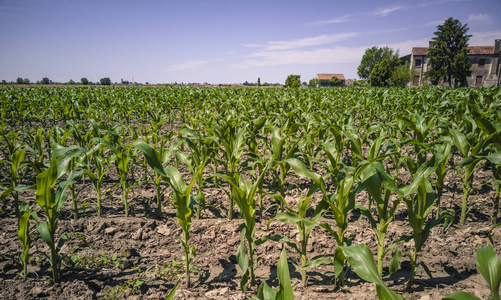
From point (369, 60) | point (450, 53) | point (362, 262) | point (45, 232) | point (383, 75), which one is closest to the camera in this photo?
point (362, 262)

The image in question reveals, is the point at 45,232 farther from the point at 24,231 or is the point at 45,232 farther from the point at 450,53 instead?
the point at 450,53

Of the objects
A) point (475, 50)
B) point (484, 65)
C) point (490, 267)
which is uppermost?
point (475, 50)

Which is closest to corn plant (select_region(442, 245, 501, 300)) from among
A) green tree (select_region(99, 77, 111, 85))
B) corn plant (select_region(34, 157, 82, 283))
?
corn plant (select_region(34, 157, 82, 283))

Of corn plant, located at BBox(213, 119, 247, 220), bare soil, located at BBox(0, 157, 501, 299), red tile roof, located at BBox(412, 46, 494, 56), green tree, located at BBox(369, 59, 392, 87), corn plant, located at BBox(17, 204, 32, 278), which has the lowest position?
bare soil, located at BBox(0, 157, 501, 299)

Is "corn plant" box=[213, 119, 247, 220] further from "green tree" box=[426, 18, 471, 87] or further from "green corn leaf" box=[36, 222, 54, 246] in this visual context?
"green tree" box=[426, 18, 471, 87]

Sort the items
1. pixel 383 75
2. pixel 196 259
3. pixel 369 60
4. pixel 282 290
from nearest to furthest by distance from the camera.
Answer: pixel 282 290, pixel 196 259, pixel 383 75, pixel 369 60

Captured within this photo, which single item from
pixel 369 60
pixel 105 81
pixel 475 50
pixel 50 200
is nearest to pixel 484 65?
pixel 475 50

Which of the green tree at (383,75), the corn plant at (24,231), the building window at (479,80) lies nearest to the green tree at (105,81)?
the green tree at (383,75)

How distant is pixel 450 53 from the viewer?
46125 mm

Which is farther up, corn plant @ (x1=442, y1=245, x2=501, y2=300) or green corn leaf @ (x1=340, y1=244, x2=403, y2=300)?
corn plant @ (x1=442, y1=245, x2=501, y2=300)

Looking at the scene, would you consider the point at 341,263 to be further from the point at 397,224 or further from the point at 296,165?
the point at 397,224

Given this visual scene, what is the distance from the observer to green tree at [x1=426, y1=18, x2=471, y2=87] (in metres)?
45.1

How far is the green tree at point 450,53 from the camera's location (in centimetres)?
4509

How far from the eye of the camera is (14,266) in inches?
94.0
